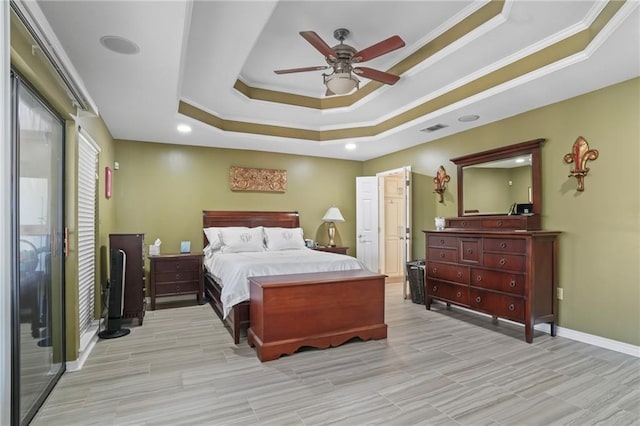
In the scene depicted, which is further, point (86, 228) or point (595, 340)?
point (86, 228)

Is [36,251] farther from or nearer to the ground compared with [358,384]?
farther from the ground

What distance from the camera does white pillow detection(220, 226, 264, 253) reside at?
16.5ft

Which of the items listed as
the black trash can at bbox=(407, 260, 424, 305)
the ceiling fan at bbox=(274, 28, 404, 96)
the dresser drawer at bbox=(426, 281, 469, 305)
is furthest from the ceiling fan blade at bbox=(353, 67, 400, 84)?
the black trash can at bbox=(407, 260, 424, 305)

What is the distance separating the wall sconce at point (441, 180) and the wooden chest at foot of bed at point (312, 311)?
2.27 metres

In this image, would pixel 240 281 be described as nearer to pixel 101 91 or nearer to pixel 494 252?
pixel 101 91

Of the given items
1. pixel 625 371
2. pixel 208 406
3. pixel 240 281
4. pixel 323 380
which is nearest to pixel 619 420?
pixel 625 371

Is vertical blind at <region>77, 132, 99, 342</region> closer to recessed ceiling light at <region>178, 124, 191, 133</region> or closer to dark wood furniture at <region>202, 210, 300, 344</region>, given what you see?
recessed ceiling light at <region>178, 124, 191, 133</region>

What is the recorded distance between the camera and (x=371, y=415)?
2.18 metres

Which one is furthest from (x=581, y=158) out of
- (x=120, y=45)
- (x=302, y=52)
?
(x=120, y=45)

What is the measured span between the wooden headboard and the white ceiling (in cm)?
151

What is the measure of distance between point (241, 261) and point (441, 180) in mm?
3188

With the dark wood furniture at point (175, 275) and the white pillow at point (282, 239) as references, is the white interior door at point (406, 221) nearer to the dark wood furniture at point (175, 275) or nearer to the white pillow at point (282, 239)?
the white pillow at point (282, 239)

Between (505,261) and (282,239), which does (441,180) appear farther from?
(282,239)

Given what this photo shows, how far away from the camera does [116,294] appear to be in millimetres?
3748
